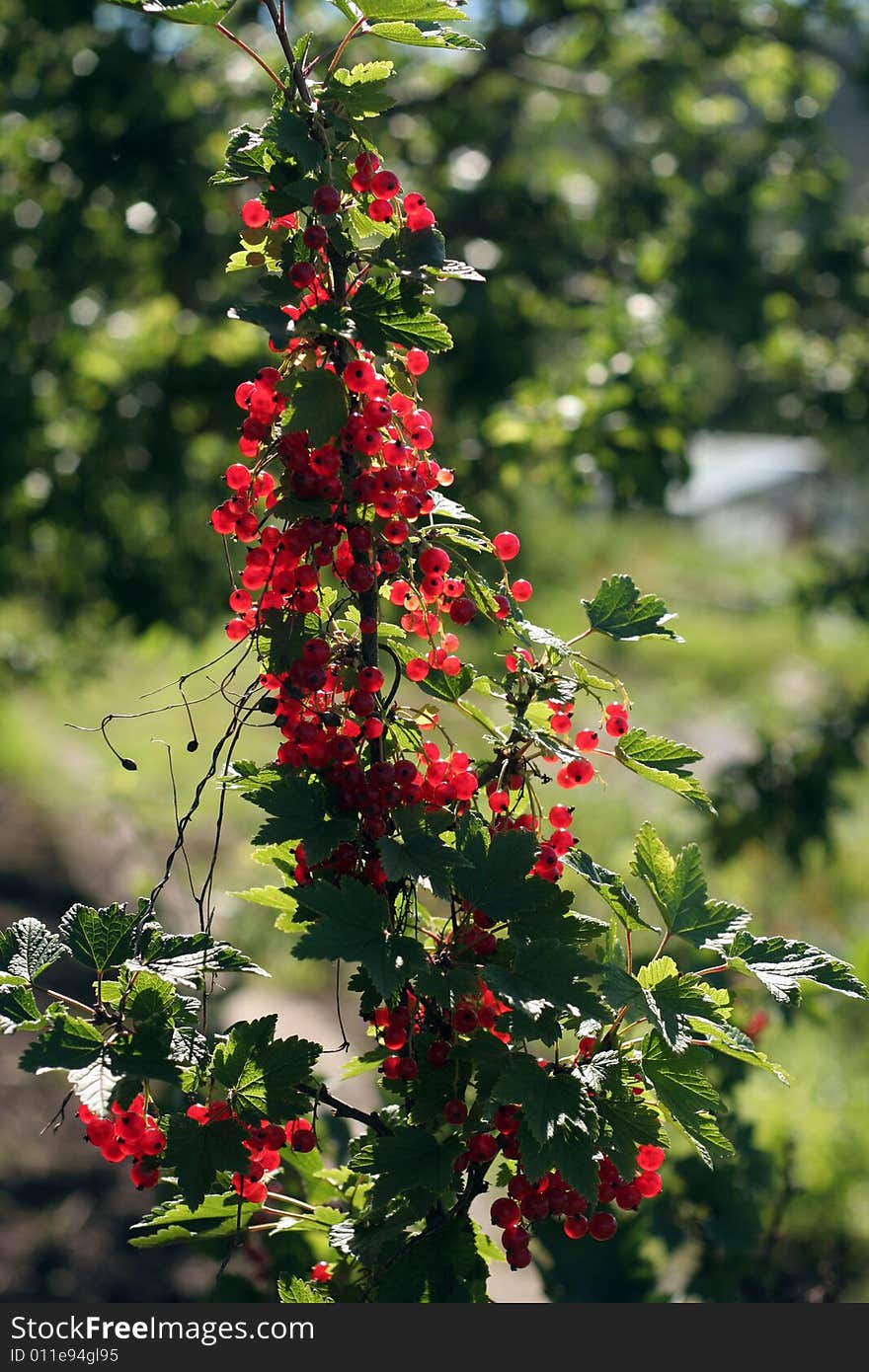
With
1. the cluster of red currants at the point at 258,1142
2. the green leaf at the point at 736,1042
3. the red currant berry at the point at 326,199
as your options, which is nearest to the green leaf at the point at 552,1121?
the green leaf at the point at 736,1042

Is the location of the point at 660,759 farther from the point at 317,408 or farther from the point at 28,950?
the point at 28,950

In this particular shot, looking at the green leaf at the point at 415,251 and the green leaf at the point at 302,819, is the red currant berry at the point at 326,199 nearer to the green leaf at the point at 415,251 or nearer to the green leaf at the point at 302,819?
the green leaf at the point at 415,251

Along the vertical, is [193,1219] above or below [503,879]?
below

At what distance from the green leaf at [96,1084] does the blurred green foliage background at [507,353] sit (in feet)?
3.81

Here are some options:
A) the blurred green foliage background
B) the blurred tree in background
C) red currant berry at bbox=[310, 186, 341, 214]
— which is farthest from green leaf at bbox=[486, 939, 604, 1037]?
the blurred tree in background

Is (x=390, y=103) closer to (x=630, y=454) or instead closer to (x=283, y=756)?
(x=283, y=756)

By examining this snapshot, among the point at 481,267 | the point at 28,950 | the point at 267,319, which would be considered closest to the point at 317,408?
the point at 267,319

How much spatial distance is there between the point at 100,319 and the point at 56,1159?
242 cm

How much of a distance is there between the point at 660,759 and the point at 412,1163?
417 millimetres

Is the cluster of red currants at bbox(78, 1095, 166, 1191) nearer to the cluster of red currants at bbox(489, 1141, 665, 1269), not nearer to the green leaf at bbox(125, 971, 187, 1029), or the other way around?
the green leaf at bbox(125, 971, 187, 1029)

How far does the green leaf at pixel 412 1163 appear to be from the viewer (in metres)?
1.08

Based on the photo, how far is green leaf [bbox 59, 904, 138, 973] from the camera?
3.63 feet

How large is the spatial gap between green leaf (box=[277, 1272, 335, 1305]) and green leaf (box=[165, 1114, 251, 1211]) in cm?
20

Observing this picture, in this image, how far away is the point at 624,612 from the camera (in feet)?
4.01
